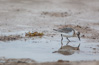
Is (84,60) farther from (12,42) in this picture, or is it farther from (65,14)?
(65,14)

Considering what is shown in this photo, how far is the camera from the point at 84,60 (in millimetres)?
7406

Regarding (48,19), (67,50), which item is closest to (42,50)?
(67,50)

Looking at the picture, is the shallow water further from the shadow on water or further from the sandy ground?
the shadow on water

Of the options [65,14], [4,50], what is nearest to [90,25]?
[65,14]

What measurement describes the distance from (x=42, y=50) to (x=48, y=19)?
6.08 meters

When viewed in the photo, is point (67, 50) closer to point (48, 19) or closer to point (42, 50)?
point (42, 50)

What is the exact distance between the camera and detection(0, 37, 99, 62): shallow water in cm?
766

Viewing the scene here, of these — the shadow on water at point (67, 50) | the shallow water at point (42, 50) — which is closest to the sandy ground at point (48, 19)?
the shallow water at point (42, 50)

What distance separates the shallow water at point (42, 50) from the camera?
7.66m

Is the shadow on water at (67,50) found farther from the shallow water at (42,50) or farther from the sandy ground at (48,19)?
the sandy ground at (48,19)

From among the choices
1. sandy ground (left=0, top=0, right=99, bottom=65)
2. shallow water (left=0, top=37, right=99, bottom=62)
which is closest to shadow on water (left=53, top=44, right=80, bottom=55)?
shallow water (left=0, top=37, right=99, bottom=62)

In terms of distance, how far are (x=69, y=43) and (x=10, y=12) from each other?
711cm

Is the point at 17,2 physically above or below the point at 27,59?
above

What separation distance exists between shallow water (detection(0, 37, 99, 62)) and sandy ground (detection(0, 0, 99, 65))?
1.2 inches
